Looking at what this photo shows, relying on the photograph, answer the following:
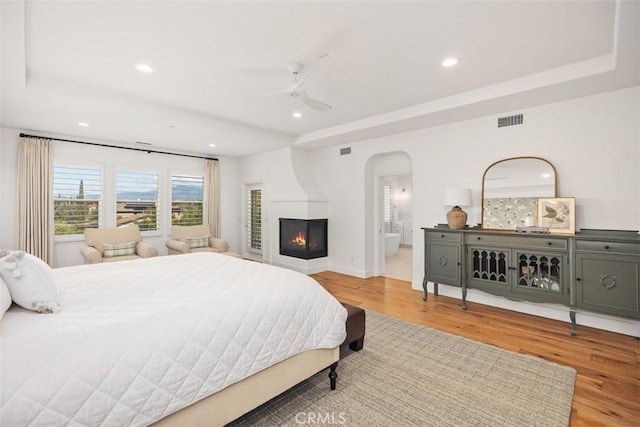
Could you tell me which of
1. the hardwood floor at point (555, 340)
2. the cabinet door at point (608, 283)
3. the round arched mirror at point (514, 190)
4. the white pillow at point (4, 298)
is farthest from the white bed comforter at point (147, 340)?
the round arched mirror at point (514, 190)

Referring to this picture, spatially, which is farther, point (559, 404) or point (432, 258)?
point (432, 258)

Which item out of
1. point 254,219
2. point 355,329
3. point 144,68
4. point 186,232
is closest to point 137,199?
point 186,232

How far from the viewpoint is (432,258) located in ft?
13.5

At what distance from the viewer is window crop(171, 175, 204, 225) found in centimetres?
638

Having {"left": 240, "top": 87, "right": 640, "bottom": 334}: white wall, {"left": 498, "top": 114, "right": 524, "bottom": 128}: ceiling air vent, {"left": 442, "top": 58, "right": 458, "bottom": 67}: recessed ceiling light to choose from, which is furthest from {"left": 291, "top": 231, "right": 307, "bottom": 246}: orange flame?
{"left": 442, "top": 58, "right": 458, "bottom": 67}: recessed ceiling light

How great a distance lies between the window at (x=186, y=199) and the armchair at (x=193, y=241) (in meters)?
0.61

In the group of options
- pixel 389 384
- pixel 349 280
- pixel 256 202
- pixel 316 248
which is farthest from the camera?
pixel 256 202

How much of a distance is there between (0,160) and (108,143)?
1428 mm

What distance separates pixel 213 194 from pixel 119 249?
2293mm

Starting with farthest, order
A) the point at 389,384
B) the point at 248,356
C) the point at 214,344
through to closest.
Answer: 1. the point at 389,384
2. the point at 248,356
3. the point at 214,344

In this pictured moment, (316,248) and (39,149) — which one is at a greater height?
(39,149)

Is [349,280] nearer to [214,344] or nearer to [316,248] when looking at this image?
[316,248]

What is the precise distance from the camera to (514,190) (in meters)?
3.75

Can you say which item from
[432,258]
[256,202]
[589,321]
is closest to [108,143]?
[256,202]
